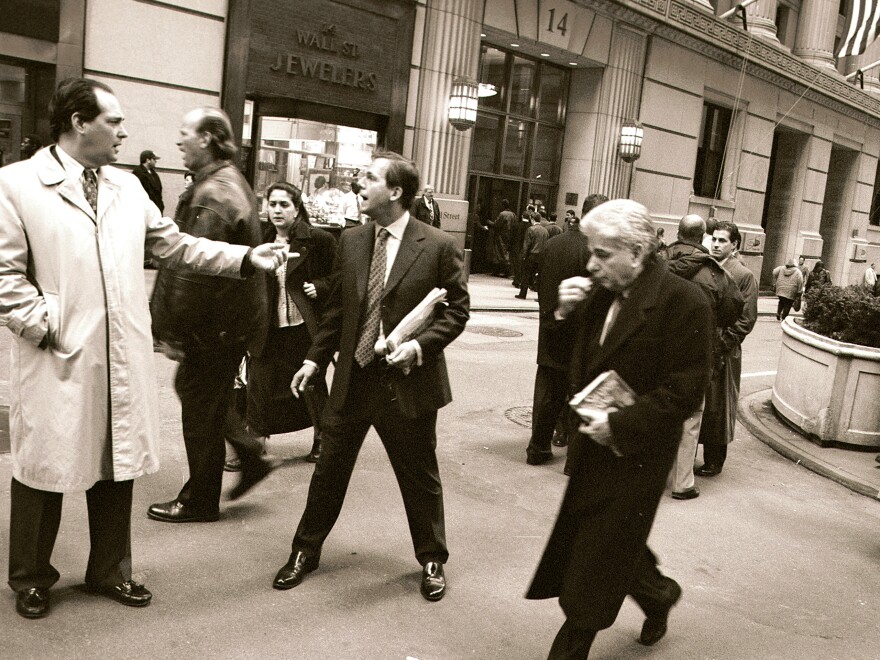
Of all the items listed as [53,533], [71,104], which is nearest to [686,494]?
[53,533]

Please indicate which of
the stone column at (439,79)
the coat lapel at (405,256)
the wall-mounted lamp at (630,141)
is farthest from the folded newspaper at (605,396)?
the wall-mounted lamp at (630,141)

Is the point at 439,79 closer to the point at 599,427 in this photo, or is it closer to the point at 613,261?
the point at 613,261

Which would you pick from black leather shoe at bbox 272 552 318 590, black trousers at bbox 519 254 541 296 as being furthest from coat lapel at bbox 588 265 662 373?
black trousers at bbox 519 254 541 296

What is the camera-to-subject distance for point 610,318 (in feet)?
11.1

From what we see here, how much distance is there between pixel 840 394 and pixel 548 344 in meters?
3.09

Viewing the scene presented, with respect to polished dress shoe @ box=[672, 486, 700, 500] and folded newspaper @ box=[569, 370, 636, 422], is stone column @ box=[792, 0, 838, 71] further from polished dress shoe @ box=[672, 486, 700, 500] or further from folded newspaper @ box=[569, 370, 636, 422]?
folded newspaper @ box=[569, 370, 636, 422]

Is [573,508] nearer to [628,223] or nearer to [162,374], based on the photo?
[628,223]

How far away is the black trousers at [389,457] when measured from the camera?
409cm

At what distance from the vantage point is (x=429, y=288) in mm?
4074

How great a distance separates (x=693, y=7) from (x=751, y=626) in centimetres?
2033

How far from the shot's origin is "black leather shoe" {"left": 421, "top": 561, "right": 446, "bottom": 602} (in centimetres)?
415

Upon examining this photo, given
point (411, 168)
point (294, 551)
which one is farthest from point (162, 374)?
point (411, 168)

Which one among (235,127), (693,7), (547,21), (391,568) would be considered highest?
(693,7)

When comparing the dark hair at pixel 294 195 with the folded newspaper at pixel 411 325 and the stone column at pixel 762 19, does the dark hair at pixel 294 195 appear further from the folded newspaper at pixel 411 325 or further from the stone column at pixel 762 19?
the stone column at pixel 762 19
